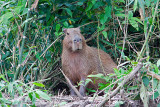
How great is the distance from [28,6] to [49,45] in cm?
91

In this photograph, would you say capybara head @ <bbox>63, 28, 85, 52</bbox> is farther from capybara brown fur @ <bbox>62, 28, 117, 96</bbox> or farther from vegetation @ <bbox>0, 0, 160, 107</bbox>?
vegetation @ <bbox>0, 0, 160, 107</bbox>

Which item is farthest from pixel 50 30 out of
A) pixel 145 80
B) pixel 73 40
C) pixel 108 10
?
pixel 145 80

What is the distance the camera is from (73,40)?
4.66 metres

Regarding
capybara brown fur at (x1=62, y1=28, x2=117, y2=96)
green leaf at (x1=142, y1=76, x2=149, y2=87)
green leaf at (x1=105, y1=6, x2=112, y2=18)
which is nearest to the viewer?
green leaf at (x1=142, y1=76, x2=149, y2=87)

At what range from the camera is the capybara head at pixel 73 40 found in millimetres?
4660

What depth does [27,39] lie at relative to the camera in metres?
5.22

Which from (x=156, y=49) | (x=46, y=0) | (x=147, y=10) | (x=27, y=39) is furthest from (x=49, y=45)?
(x=156, y=49)

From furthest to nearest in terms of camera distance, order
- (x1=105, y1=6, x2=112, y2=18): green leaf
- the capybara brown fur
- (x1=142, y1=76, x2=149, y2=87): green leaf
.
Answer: the capybara brown fur
(x1=105, y1=6, x2=112, y2=18): green leaf
(x1=142, y1=76, x2=149, y2=87): green leaf

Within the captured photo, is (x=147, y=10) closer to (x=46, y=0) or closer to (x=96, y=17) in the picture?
(x=96, y=17)

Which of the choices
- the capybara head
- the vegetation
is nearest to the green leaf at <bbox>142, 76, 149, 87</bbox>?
the vegetation

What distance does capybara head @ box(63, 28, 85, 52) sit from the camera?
15.3 ft

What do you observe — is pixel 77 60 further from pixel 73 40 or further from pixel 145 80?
pixel 145 80

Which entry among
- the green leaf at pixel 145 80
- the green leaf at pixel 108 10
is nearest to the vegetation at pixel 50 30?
the green leaf at pixel 108 10

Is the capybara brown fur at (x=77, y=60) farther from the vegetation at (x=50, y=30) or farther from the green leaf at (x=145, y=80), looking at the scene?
the green leaf at (x=145, y=80)
